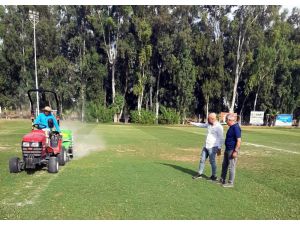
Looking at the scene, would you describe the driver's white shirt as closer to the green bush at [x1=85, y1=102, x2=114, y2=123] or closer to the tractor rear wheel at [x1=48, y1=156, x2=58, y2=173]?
the tractor rear wheel at [x1=48, y1=156, x2=58, y2=173]

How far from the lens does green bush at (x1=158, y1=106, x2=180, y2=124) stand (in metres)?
57.0

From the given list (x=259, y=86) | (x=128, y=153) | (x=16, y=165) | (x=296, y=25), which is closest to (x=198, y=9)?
(x=259, y=86)

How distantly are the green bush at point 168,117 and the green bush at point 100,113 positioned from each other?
874 centimetres

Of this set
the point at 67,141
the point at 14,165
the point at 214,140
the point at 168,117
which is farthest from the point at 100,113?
the point at 214,140

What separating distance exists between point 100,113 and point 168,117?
11.7m

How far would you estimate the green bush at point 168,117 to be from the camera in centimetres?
5699

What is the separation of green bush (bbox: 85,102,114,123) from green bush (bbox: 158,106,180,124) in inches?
344

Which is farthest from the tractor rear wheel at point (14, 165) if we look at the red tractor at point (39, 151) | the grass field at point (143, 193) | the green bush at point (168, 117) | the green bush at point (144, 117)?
the green bush at point (168, 117)

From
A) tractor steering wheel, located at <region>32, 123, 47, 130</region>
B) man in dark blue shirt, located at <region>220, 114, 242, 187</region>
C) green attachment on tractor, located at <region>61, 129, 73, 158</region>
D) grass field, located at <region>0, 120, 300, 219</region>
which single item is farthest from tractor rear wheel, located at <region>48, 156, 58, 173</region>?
man in dark blue shirt, located at <region>220, 114, 242, 187</region>

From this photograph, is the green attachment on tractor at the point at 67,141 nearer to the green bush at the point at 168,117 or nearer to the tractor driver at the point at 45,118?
the tractor driver at the point at 45,118

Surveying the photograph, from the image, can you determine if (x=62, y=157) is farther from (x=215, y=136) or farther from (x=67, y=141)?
(x=215, y=136)

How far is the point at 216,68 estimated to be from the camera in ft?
189

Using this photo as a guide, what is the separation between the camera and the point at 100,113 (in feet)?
182
